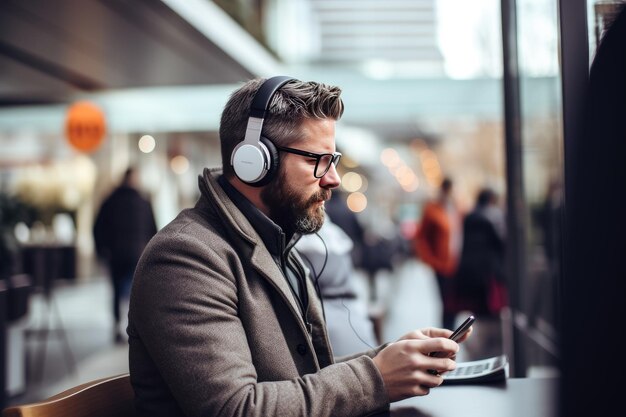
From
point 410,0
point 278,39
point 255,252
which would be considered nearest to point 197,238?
point 255,252

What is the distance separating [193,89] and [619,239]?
1391cm

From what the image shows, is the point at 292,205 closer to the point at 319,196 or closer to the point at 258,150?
the point at 319,196

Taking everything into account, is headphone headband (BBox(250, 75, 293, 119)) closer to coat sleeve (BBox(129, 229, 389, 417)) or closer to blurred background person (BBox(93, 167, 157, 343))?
coat sleeve (BBox(129, 229, 389, 417))

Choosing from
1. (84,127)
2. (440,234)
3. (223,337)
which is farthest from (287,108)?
(84,127)

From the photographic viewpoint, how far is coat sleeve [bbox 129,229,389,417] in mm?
1433

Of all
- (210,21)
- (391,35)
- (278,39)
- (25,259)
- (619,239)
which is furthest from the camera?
(391,35)

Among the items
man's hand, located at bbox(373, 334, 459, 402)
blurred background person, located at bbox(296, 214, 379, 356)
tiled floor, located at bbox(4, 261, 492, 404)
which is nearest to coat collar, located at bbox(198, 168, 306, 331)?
man's hand, located at bbox(373, 334, 459, 402)

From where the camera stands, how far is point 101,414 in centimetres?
169

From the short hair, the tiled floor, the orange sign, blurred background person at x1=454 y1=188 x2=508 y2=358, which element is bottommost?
the tiled floor

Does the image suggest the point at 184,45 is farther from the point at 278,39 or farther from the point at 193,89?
the point at 278,39

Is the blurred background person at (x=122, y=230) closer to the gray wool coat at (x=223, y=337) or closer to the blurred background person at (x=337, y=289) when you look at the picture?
the blurred background person at (x=337, y=289)

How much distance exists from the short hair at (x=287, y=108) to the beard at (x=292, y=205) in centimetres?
11

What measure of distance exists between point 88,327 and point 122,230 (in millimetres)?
1646

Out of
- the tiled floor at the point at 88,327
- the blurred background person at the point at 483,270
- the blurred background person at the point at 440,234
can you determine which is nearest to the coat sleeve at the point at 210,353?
the tiled floor at the point at 88,327
